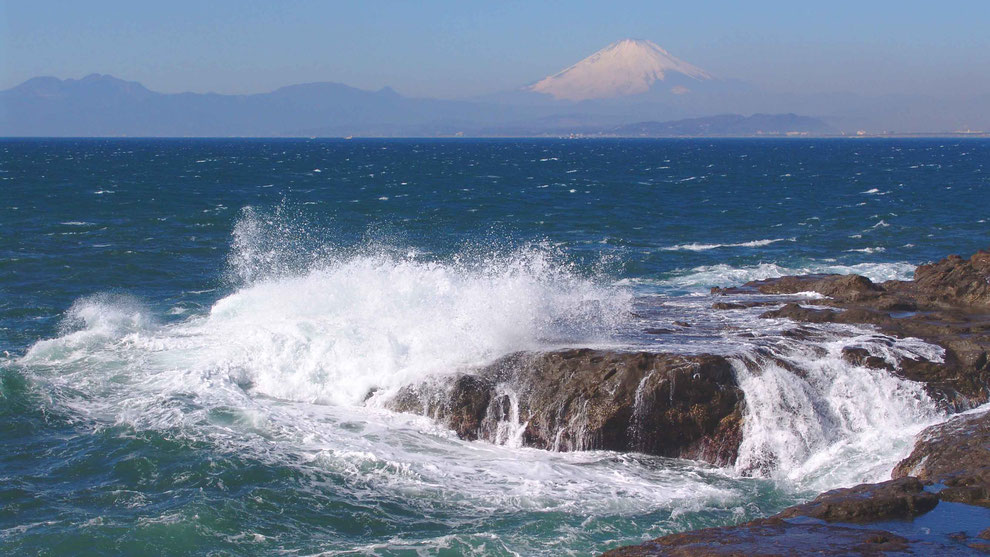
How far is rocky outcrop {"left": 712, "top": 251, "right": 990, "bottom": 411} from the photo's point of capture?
16.6 m

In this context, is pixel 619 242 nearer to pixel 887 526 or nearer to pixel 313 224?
pixel 313 224

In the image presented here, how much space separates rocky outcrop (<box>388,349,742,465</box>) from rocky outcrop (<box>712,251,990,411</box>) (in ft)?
10.8

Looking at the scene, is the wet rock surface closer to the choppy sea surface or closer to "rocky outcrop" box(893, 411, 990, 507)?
"rocky outcrop" box(893, 411, 990, 507)

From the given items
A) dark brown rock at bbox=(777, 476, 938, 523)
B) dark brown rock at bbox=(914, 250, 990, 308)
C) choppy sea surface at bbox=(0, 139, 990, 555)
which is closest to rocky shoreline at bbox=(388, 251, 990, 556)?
dark brown rock at bbox=(777, 476, 938, 523)

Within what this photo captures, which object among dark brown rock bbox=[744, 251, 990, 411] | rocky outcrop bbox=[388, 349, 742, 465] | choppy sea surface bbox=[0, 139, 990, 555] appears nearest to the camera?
choppy sea surface bbox=[0, 139, 990, 555]

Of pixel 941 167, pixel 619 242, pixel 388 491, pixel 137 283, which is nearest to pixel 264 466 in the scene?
pixel 388 491

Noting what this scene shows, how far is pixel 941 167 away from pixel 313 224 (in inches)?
2799

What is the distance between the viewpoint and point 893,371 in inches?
660

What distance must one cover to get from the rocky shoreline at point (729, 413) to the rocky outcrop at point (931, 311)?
37 millimetres

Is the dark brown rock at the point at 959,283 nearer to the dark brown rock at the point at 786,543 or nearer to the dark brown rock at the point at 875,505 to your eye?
the dark brown rock at the point at 875,505

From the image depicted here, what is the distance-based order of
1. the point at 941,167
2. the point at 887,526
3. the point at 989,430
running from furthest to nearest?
the point at 941,167, the point at 989,430, the point at 887,526

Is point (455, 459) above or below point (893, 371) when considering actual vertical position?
below

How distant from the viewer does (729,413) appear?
15914 millimetres

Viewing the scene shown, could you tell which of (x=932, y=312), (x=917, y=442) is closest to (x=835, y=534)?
(x=917, y=442)
